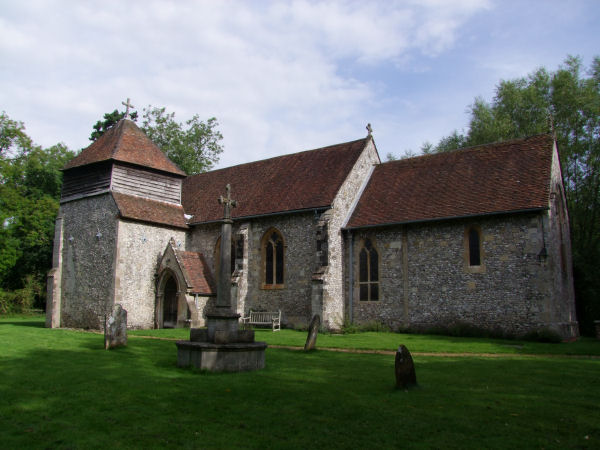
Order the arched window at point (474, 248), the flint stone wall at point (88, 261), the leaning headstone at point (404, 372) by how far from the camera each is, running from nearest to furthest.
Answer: the leaning headstone at point (404, 372) → the arched window at point (474, 248) → the flint stone wall at point (88, 261)

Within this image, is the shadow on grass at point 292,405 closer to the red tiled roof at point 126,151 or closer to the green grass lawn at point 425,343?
the green grass lawn at point 425,343

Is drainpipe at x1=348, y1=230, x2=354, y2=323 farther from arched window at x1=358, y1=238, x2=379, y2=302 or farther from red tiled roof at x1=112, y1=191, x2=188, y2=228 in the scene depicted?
red tiled roof at x1=112, y1=191, x2=188, y2=228

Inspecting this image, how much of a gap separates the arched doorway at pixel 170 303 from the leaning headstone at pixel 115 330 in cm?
982

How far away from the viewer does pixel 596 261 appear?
25.1 m

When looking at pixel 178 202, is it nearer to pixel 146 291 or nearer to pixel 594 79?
pixel 146 291

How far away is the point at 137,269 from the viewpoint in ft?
79.2

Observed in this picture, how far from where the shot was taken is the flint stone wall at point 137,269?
926 inches

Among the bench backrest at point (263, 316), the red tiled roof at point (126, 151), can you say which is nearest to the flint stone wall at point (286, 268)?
the bench backrest at point (263, 316)

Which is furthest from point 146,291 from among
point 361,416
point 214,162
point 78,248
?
point 214,162

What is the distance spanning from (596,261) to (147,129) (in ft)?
123

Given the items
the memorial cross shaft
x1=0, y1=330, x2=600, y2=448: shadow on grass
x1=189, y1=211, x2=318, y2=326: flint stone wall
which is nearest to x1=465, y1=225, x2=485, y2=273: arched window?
x1=189, y1=211, x2=318, y2=326: flint stone wall

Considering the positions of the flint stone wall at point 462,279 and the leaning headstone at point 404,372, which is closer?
the leaning headstone at point 404,372

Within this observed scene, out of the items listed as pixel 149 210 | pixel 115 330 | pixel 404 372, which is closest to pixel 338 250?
pixel 149 210

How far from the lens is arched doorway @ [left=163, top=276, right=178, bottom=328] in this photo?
24891 millimetres
